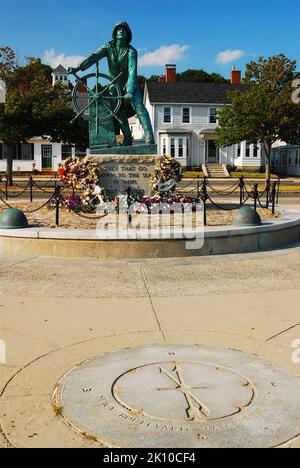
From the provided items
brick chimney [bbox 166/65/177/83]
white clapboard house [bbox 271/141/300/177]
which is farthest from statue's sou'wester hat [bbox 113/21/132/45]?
brick chimney [bbox 166/65/177/83]

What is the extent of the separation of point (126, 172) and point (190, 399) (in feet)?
34.3

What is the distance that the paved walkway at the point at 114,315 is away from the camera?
4.16m

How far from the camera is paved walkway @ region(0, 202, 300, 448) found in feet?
13.6

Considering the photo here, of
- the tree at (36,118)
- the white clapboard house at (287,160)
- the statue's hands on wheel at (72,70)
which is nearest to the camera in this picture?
the statue's hands on wheel at (72,70)

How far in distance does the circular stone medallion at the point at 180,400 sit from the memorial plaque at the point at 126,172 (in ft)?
30.4

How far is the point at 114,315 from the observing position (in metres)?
6.31

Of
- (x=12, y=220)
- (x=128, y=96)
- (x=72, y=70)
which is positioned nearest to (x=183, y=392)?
(x=12, y=220)

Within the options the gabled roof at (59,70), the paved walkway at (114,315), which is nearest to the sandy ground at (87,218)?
the paved walkway at (114,315)

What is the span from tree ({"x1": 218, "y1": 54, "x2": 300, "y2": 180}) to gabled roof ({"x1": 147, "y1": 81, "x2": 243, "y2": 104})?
10.0m

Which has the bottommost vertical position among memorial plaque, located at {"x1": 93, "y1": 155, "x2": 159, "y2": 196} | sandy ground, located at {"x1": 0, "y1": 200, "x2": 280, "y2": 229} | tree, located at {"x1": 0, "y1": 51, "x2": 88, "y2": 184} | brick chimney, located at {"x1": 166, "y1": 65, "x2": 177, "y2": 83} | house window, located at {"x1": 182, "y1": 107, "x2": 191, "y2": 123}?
sandy ground, located at {"x1": 0, "y1": 200, "x2": 280, "y2": 229}

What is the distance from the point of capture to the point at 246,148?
4934 centimetres

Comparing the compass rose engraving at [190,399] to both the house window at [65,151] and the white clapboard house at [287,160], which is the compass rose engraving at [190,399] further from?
the house window at [65,151]

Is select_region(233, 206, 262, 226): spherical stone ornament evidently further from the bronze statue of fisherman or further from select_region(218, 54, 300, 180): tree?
select_region(218, 54, 300, 180): tree
